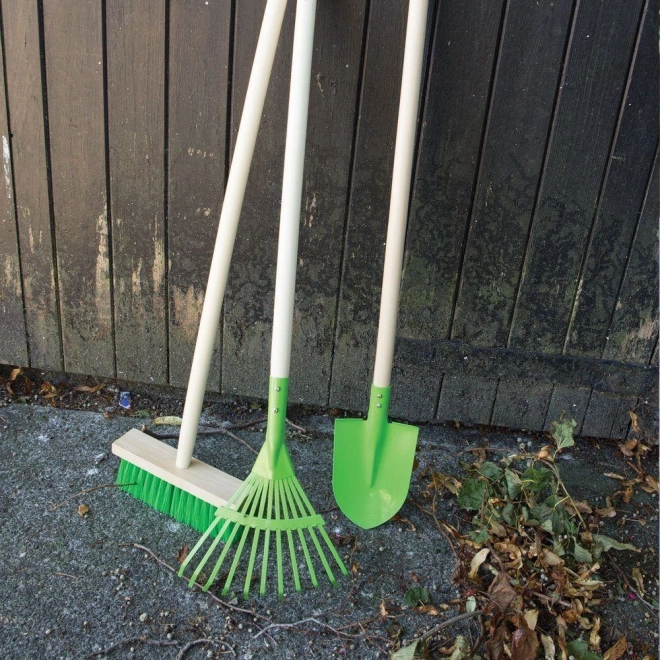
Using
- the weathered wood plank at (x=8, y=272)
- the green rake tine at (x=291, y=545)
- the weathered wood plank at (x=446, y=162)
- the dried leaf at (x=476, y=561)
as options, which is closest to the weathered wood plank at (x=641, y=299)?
the weathered wood plank at (x=446, y=162)

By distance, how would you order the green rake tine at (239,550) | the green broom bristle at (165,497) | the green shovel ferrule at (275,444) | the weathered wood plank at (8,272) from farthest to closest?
the weathered wood plank at (8,272), the green broom bristle at (165,497), the green shovel ferrule at (275,444), the green rake tine at (239,550)

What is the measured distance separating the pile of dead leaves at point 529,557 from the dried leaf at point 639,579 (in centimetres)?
6

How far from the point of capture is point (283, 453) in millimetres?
1545

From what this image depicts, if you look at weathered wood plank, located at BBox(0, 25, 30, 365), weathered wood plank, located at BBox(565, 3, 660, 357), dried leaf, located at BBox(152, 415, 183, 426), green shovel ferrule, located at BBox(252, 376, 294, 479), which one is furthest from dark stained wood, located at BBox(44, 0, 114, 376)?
weathered wood plank, located at BBox(565, 3, 660, 357)

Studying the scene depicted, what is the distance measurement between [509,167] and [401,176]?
395mm

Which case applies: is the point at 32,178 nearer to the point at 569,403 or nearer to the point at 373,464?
the point at 373,464

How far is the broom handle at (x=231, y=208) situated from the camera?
57.9 inches

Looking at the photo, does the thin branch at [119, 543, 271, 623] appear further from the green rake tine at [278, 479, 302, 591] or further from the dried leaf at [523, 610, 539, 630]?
the dried leaf at [523, 610, 539, 630]

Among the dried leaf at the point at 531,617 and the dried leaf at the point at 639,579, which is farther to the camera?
the dried leaf at the point at 639,579

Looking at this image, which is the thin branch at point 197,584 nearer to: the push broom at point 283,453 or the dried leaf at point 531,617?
the push broom at point 283,453

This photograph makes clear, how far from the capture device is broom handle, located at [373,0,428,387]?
148 cm

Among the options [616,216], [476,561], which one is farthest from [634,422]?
[476,561]

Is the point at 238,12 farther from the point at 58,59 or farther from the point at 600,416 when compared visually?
the point at 600,416

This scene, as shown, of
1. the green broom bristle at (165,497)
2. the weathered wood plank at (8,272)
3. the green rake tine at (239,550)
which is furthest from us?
the weathered wood plank at (8,272)
